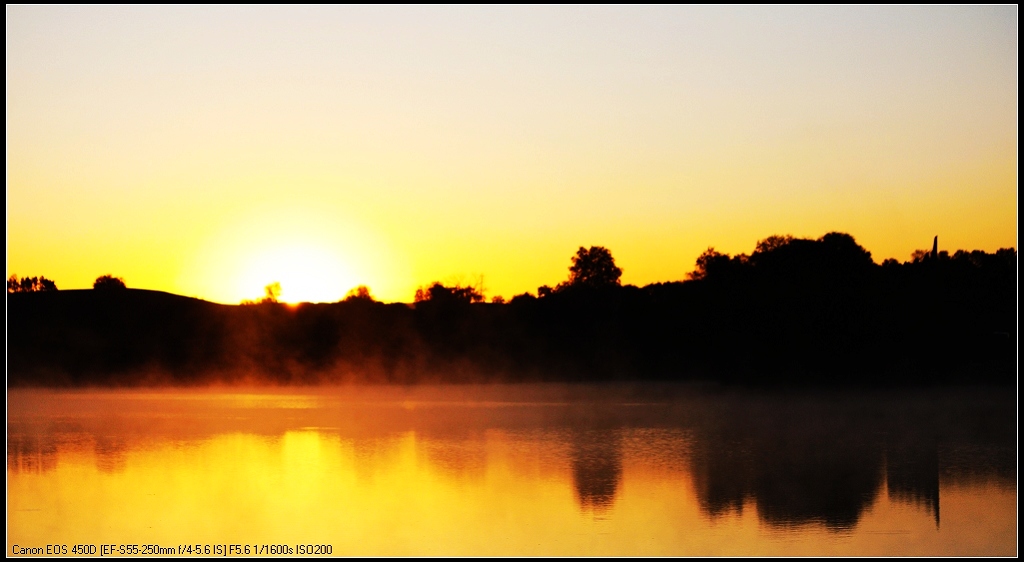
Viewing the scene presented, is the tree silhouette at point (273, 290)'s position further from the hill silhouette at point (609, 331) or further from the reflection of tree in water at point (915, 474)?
the reflection of tree in water at point (915, 474)

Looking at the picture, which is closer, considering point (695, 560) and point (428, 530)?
point (695, 560)

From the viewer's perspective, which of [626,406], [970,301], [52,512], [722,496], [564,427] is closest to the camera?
[52,512]

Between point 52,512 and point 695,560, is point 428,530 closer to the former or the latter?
point 695,560

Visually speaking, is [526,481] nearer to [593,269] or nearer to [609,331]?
[609,331]

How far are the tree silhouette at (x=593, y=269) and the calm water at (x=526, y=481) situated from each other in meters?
49.0

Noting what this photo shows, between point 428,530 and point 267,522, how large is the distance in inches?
79.0

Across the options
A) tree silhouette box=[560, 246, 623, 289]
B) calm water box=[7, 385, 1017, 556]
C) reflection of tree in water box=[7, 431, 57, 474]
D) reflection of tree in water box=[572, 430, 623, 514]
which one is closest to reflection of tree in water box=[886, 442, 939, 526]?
calm water box=[7, 385, 1017, 556]

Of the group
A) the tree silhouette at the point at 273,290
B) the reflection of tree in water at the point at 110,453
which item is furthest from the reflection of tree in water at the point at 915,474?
the tree silhouette at the point at 273,290

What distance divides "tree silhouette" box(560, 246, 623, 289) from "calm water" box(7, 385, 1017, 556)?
161 ft

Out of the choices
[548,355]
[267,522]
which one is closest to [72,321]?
[548,355]

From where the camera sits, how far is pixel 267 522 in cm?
1312

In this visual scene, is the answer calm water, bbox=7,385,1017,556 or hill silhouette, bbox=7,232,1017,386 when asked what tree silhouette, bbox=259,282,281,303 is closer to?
hill silhouette, bbox=7,232,1017,386

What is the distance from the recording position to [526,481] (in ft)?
54.2

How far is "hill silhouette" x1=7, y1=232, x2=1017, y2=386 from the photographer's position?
46219 millimetres
